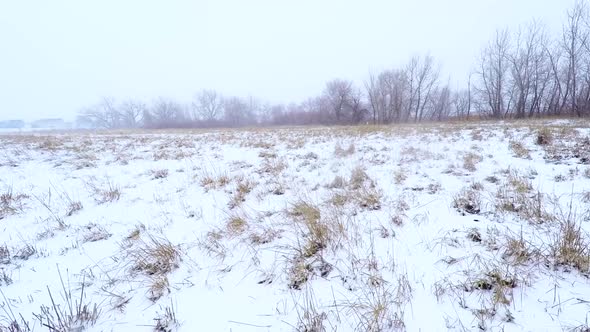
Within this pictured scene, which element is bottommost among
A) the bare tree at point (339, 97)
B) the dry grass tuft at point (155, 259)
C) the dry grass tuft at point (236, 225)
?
the dry grass tuft at point (155, 259)

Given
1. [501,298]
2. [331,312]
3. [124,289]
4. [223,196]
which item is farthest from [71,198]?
[501,298]

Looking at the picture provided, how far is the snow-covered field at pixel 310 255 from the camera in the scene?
1.69 metres

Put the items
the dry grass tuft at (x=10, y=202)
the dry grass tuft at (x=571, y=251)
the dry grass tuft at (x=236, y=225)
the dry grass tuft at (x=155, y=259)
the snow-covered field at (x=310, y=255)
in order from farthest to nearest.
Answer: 1. the dry grass tuft at (x=10, y=202)
2. the dry grass tuft at (x=236, y=225)
3. the dry grass tuft at (x=155, y=259)
4. the dry grass tuft at (x=571, y=251)
5. the snow-covered field at (x=310, y=255)

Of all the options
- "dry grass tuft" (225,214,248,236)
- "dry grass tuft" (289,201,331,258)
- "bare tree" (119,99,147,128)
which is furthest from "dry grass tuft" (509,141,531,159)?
"bare tree" (119,99,147,128)

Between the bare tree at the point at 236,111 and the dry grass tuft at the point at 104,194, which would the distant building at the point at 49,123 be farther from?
the dry grass tuft at the point at 104,194

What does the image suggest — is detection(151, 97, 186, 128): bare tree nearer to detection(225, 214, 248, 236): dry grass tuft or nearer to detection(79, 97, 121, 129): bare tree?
detection(79, 97, 121, 129): bare tree

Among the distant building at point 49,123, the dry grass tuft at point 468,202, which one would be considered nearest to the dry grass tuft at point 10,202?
the dry grass tuft at point 468,202

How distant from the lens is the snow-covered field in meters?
1.69

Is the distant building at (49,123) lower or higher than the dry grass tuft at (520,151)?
higher

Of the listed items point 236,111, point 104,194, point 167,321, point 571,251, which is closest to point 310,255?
point 167,321

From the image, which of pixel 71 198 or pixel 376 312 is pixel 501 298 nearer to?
pixel 376 312

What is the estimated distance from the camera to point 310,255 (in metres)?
2.34

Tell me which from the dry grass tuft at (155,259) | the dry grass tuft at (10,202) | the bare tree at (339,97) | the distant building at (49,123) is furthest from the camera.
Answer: the distant building at (49,123)

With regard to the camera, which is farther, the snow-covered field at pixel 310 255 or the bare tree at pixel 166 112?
the bare tree at pixel 166 112
